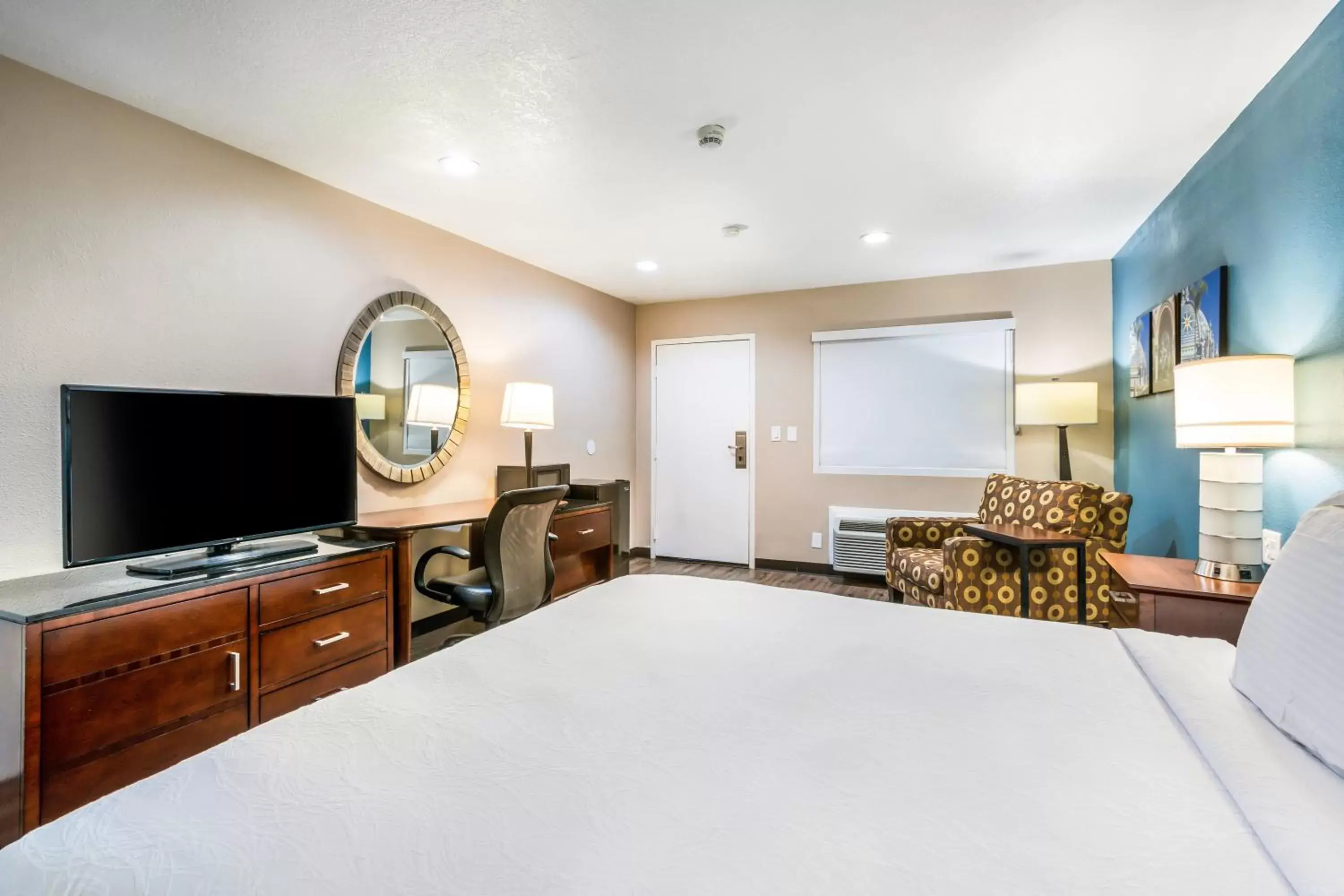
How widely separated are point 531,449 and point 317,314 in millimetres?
1555

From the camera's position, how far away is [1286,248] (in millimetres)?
2057

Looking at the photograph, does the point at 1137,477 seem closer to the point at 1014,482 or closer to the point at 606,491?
the point at 1014,482

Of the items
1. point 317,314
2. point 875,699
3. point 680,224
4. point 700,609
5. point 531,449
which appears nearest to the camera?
point 875,699

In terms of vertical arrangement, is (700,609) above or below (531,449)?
below

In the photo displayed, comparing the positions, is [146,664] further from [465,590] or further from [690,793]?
[690,793]

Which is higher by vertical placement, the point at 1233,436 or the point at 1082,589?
the point at 1233,436

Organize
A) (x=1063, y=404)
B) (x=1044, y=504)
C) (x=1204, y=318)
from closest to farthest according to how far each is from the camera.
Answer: (x=1204, y=318) < (x=1044, y=504) < (x=1063, y=404)

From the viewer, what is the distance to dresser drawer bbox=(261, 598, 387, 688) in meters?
2.22

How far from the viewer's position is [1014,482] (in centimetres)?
358

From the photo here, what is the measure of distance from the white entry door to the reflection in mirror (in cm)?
229

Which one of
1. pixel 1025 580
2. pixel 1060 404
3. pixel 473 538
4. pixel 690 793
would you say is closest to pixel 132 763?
pixel 473 538

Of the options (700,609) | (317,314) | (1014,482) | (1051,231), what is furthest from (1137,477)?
(317,314)

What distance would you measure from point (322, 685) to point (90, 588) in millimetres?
826

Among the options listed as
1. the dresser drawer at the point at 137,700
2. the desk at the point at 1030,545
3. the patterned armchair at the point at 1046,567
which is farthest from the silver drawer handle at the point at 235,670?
the desk at the point at 1030,545
